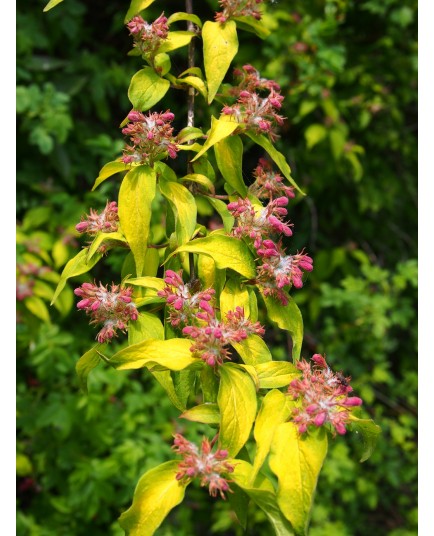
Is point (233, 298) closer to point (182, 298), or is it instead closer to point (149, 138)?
point (182, 298)

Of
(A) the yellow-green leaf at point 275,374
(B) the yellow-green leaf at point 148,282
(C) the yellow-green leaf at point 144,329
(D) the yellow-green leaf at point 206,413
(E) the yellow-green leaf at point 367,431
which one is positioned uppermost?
(B) the yellow-green leaf at point 148,282

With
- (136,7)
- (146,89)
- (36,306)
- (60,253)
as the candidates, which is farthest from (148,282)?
(60,253)

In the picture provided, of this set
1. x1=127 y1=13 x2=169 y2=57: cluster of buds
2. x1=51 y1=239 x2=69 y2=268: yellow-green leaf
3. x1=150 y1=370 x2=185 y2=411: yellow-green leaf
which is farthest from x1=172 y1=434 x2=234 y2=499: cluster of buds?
x1=51 y1=239 x2=69 y2=268: yellow-green leaf

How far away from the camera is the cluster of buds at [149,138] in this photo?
2.63 ft

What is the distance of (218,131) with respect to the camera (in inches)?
32.8

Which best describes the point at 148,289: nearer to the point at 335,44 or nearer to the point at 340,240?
the point at 335,44

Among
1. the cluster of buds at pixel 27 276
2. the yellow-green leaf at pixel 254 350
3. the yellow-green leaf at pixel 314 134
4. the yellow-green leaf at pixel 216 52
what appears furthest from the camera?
the yellow-green leaf at pixel 314 134

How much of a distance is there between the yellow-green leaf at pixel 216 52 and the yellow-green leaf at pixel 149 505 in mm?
454

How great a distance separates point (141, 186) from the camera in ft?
2.65

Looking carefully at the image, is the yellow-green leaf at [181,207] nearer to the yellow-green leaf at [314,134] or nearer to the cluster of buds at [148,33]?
the cluster of buds at [148,33]

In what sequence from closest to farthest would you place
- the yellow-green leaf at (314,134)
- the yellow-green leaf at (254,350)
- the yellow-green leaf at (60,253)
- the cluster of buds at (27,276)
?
the yellow-green leaf at (254,350) → the cluster of buds at (27,276) → the yellow-green leaf at (60,253) → the yellow-green leaf at (314,134)

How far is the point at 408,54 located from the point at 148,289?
215 centimetres

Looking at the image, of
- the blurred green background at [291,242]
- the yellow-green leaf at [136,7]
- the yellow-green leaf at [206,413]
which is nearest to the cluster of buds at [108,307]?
the yellow-green leaf at [206,413]
